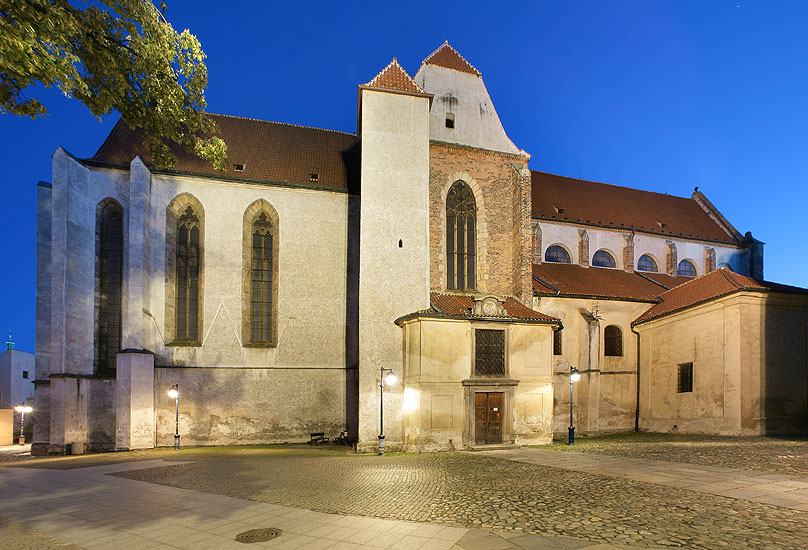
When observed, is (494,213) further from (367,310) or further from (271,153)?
(271,153)

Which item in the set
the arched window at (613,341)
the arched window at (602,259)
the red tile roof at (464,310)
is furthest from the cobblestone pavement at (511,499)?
the arched window at (602,259)

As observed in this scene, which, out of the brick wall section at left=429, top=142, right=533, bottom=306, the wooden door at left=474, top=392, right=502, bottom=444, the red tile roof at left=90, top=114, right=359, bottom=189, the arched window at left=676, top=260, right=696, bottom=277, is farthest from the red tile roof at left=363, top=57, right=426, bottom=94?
the arched window at left=676, top=260, right=696, bottom=277

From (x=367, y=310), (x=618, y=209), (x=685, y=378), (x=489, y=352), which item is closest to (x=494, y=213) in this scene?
(x=489, y=352)

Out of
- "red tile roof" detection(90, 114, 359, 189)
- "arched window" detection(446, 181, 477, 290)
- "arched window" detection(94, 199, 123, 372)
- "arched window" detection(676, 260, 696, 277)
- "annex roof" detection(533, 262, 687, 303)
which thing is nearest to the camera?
"arched window" detection(94, 199, 123, 372)

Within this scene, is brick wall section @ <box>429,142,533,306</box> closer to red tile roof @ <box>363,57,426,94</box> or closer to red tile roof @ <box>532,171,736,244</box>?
red tile roof @ <box>363,57,426,94</box>

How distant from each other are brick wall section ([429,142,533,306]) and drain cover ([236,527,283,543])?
15581 mm

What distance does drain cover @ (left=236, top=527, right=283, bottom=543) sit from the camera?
693cm

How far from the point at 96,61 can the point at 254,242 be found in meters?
17.1

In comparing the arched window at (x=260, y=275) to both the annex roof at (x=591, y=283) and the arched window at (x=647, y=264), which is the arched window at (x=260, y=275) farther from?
the arched window at (x=647, y=264)

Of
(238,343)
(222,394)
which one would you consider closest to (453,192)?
(238,343)

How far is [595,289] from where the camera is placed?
27312 mm

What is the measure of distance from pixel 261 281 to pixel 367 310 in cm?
685

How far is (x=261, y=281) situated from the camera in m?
23.7

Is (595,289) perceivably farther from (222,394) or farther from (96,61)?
(96,61)
